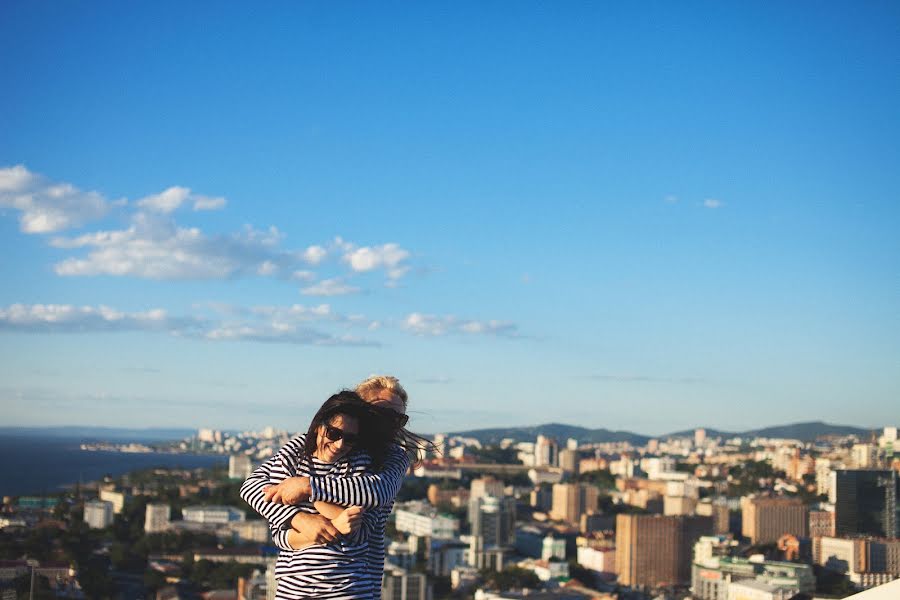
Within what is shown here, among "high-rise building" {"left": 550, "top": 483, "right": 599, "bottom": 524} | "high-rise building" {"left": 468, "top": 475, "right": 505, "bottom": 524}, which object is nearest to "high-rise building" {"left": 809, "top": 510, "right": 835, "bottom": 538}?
"high-rise building" {"left": 550, "top": 483, "right": 599, "bottom": 524}

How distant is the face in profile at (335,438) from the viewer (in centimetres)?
139

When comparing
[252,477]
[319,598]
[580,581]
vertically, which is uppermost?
[252,477]

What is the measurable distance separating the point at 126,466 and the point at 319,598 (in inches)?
2002

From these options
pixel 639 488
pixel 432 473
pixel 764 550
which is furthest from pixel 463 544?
pixel 432 473

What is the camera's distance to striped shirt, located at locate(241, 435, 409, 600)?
134 cm

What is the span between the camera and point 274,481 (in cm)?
138

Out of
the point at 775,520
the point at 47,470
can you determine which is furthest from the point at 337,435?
the point at 47,470

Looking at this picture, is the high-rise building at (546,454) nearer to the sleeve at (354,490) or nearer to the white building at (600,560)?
the white building at (600,560)

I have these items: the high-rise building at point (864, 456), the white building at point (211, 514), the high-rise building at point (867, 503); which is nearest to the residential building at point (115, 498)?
the white building at point (211, 514)

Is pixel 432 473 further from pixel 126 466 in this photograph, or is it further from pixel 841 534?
pixel 841 534

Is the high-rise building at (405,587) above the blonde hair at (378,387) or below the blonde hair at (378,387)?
below

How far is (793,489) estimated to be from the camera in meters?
33.7

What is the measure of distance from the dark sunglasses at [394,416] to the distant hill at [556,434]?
6940 centimetres

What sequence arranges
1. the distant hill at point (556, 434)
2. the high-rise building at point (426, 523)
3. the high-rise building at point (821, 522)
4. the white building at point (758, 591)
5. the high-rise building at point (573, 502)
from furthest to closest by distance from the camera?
the distant hill at point (556, 434) < the high-rise building at point (573, 502) < the high-rise building at point (426, 523) < the high-rise building at point (821, 522) < the white building at point (758, 591)
